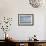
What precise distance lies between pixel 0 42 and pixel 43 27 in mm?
1651

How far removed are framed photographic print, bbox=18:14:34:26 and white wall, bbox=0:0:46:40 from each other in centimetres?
11

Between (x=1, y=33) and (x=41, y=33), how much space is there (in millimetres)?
1461

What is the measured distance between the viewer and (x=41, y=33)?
15.9ft

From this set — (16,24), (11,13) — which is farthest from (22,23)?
(11,13)

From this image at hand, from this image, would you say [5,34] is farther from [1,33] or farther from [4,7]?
[4,7]

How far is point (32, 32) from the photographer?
4.83 metres

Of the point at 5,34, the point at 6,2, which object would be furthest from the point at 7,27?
the point at 6,2

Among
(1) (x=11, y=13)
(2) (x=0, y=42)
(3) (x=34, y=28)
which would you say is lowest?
(2) (x=0, y=42)

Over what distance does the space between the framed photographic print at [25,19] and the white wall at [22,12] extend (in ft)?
0.36

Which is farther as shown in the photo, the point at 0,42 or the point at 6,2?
the point at 6,2

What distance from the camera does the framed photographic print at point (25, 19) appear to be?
4.86 meters

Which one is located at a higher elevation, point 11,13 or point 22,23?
point 11,13

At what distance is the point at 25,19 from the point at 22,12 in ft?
0.92

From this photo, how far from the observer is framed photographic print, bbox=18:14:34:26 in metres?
4.86
